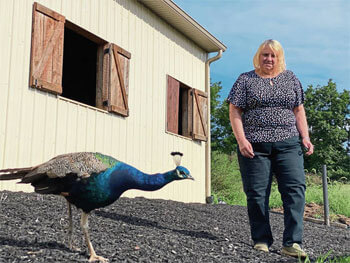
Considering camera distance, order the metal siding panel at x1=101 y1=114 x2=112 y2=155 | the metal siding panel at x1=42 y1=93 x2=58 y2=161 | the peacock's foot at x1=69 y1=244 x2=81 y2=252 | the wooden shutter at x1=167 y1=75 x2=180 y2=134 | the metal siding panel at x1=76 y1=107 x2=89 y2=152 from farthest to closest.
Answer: the wooden shutter at x1=167 y1=75 x2=180 y2=134 → the metal siding panel at x1=101 y1=114 x2=112 y2=155 → the metal siding panel at x1=76 y1=107 x2=89 y2=152 → the metal siding panel at x1=42 y1=93 x2=58 y2=161 → the peacock's foot at x1=69 y1=244 x2=81 y2=252

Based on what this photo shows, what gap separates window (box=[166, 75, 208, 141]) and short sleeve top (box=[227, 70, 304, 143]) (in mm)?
5168

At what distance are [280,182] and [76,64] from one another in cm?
792

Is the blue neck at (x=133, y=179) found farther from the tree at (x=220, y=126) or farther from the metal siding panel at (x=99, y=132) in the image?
the tree at (x=220, y=126)

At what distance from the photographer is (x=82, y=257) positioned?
122 inches

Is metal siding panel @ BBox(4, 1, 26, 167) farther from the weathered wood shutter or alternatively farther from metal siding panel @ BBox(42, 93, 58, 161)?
the weathered wood shutter

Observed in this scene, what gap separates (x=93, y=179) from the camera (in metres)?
2.91

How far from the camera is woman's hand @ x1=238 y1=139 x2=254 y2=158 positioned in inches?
151

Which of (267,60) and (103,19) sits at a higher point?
(103,19)

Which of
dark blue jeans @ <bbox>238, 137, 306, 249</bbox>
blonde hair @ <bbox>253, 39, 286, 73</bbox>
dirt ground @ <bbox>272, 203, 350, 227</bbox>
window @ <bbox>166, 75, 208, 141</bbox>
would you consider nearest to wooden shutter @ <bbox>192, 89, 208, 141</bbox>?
window @ <bbox>166, 75, 208, 141</bbox>

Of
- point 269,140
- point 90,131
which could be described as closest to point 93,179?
point 269,140

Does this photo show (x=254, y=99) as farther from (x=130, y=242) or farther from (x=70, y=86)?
(x=70, y=86)

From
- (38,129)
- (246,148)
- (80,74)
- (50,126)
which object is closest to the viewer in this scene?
(246,148)

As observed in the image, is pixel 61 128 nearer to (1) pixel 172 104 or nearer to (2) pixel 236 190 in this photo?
(1) pixel 172 104

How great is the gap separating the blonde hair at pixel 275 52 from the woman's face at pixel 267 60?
0.09ft
